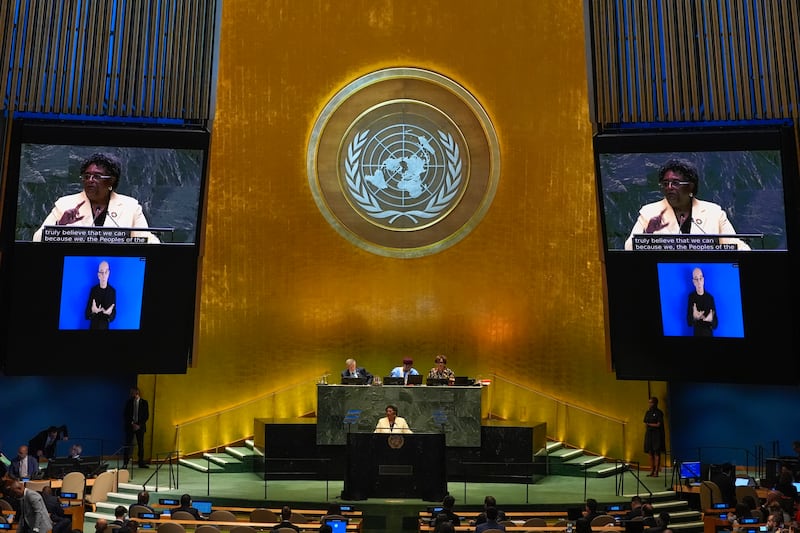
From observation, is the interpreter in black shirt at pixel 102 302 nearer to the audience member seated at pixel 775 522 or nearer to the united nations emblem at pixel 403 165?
the united nations emblem at pixel 403 165

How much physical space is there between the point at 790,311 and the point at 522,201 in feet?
15.6

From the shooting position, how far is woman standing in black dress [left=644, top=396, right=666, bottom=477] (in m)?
14.7

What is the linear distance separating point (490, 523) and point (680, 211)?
259 inches

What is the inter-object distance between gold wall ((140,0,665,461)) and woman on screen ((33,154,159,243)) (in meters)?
2.04


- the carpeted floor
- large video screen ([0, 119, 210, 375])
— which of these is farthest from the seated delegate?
large video screen ([0, 119, 210, 375])

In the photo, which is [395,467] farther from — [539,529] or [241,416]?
[241,416]

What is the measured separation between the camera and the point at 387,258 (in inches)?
666

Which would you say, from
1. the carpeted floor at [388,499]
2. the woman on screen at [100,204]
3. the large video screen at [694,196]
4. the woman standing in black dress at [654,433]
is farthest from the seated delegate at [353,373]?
the woman standing in black dress at [654,433]

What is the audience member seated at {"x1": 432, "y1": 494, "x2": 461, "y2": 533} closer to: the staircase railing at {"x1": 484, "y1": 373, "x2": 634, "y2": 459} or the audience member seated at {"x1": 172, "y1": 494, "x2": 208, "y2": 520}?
the audience member seated at {"x1": 172, "y1": 494, "x2": 208, "y2": 520}

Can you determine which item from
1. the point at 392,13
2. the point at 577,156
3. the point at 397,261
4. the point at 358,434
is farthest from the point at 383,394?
the point at 392,13

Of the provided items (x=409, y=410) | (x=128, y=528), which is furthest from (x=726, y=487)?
(x=128, y=528)

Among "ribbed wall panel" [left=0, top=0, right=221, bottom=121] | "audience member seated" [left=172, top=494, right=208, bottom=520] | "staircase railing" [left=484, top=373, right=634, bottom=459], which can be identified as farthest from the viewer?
"staircase railing" [left=484, top=373, right=634, bottom=459]

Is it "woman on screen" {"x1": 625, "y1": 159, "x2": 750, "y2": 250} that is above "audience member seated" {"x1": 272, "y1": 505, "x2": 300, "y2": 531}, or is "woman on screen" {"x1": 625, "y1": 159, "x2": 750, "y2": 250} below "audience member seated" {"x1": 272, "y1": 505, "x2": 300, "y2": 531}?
above

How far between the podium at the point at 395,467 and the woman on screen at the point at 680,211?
421 centimetres
